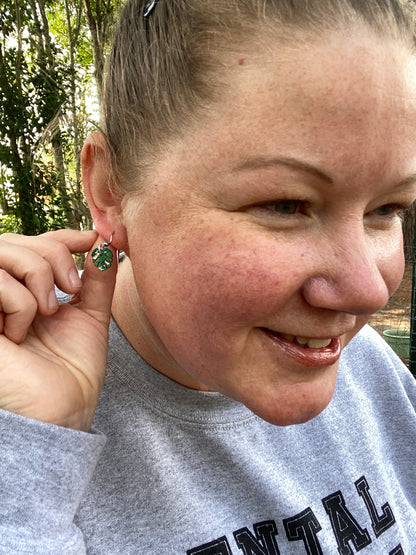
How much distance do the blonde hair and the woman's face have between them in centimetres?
4

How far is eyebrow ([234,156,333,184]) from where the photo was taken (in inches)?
39.3

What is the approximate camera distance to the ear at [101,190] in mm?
1308

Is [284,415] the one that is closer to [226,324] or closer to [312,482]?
[226,324]

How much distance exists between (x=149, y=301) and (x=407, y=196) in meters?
0.63

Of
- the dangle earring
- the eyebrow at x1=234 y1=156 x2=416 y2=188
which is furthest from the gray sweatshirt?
the eyebrow at x1=234 y1=156 x2=416 y2=188

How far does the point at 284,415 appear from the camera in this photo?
1.18 meters

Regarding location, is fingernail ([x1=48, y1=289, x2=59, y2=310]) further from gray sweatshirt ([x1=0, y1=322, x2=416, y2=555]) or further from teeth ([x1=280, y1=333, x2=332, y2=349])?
teeth ([x1=280, y1=333, x2=332, y2=349])

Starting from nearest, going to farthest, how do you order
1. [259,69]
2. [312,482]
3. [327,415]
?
[259,69] → [312,482] → [327,415]

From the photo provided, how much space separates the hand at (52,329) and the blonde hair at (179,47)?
0.28m

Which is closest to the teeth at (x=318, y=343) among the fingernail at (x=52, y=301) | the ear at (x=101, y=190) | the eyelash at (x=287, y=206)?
the eyelash at (x=287, y=206)

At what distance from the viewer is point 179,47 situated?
1114 mm

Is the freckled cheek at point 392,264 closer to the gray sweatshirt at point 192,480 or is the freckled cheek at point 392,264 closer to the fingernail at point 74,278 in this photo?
the gray sweatshirt at point 192,480

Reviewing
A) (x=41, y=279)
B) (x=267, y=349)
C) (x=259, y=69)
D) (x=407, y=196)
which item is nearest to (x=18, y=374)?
(x=41, y=279)

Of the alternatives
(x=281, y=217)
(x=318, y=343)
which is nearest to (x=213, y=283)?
(x=281, y=217)
